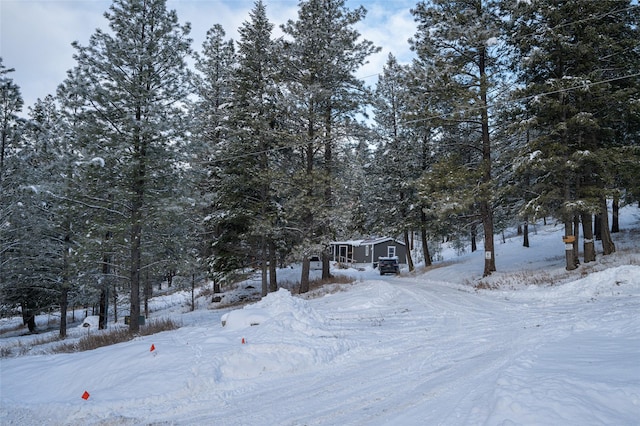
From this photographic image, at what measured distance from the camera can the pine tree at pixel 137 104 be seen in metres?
12.4

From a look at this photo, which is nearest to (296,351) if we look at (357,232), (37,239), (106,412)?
(106,412)

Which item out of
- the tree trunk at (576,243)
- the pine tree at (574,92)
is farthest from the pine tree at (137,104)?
the tree trunk at (576,243)

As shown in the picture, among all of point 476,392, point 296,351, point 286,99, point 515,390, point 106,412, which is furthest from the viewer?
point 286,99

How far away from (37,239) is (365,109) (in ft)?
57.1

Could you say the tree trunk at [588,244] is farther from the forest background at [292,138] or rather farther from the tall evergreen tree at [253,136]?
the tall evergreen tree at [253,136]

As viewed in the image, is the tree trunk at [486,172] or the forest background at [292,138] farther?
the tree trunk at [486,172]

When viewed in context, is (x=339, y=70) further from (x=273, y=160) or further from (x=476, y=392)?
(x=476, y=392)

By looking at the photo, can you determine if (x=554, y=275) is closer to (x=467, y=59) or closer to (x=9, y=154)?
(x=467, y=59)

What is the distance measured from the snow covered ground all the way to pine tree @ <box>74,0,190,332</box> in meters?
5.88

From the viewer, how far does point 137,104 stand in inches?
512

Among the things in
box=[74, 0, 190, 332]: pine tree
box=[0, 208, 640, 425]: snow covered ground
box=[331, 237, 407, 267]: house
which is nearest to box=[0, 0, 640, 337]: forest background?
box=[74, 0, 190, 332]: pine tree

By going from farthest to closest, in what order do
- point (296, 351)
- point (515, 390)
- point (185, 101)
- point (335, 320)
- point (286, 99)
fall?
point (286, 99) < point (185, 101) < point (335, 320) < point (296, 351) < point (515, 390)

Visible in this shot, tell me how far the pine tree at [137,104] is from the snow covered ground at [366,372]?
588 centimetres

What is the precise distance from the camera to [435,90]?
17.1 metres
